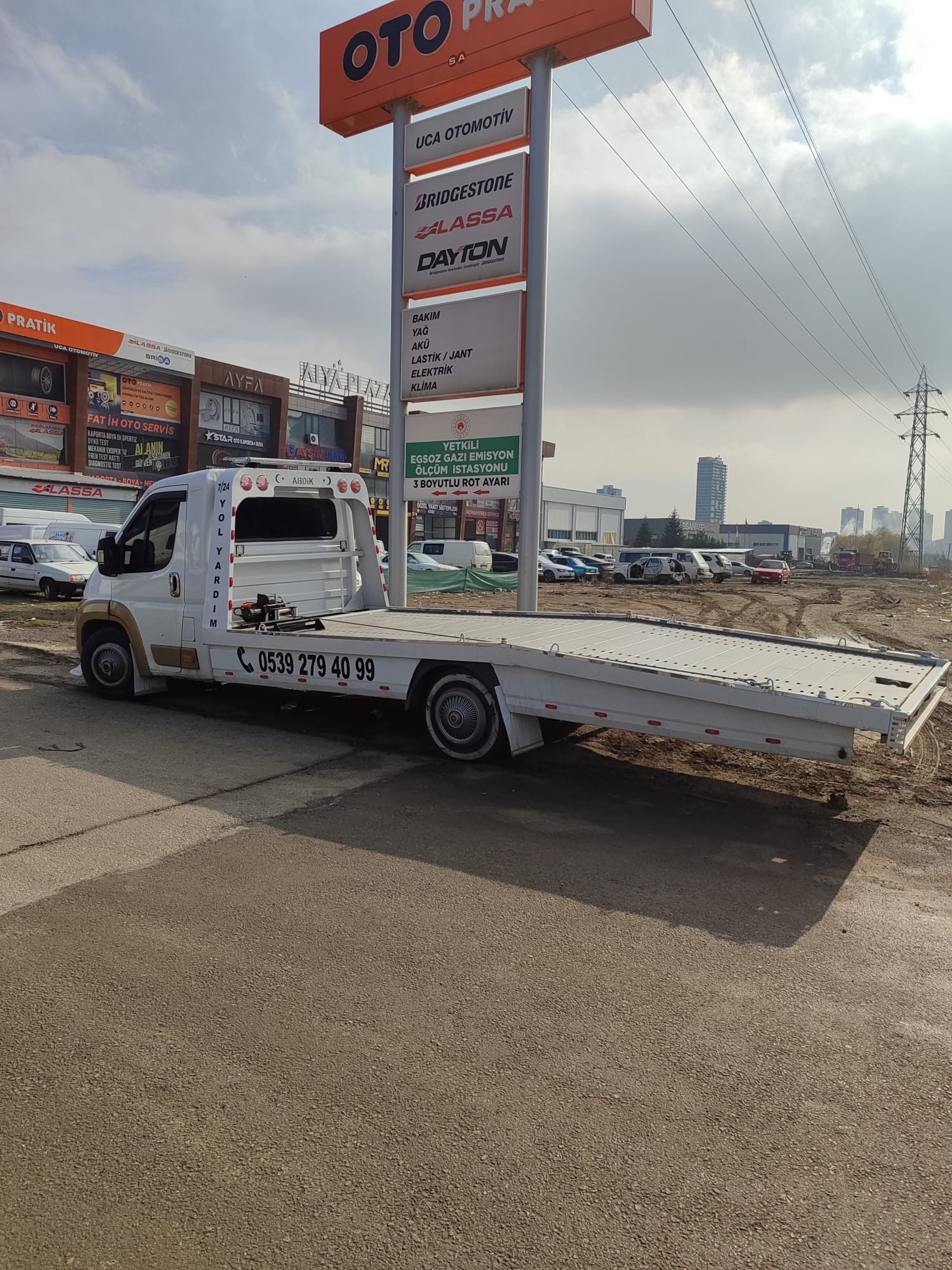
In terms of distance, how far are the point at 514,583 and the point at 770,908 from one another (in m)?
26.7

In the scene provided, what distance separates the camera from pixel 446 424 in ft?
39.4

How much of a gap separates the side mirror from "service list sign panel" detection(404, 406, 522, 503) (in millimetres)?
4030

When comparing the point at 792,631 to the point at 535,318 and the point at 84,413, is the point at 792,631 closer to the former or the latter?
the point at 535,318

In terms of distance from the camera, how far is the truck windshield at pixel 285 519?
8.95 metres

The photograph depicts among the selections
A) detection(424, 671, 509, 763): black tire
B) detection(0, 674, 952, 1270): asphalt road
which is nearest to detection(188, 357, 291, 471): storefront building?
detection(424, 671, 509, 763): black tire

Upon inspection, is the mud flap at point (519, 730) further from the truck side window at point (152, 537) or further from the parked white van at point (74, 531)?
the parked white van at point (74, 531)

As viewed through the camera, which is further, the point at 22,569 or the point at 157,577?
the point at 22,569

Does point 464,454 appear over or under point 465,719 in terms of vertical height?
over

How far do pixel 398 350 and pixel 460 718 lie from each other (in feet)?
22.9

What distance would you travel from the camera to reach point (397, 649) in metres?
7.26

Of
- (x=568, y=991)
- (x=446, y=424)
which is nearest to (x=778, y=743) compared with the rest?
(x=568, y=991)

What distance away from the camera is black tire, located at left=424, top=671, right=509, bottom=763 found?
708 centimetres

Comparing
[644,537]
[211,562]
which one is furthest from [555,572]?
[644,537]

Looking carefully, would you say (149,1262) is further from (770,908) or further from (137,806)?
(137,806)
